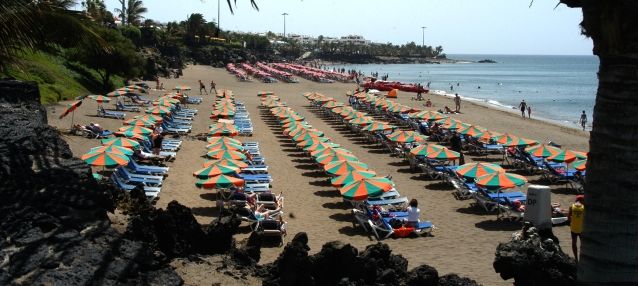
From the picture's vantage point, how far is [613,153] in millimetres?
2826

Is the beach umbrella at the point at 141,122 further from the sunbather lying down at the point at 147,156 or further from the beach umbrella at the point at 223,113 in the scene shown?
the beach umbrella at the point at 223,113

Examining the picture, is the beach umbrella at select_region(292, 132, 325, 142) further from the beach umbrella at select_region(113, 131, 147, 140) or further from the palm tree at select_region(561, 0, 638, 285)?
the palm tree at select_region(561, 0, 638, 285)

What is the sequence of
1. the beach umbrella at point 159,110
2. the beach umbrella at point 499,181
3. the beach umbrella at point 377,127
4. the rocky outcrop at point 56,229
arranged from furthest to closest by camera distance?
the beach umbrella at point 159,110 < the beach umbrella at point 377,127 < the beach umbrella at point 499,181 < the rocky outcrop at point 56,229

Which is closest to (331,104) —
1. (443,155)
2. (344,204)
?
(443,155)

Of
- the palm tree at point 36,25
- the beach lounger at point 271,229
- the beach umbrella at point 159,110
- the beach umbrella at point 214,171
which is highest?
the palm tree at point 36,25

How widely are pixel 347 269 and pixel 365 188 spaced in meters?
5.95

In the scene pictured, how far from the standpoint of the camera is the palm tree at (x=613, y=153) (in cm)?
276

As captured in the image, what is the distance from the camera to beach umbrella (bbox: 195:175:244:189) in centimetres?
1333

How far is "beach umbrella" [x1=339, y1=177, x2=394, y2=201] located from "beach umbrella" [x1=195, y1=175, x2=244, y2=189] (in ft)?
7.71

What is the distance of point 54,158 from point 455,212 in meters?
9.07

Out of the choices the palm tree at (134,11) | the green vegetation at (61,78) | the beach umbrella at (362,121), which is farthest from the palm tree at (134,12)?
the beach umbrella at (362,121)

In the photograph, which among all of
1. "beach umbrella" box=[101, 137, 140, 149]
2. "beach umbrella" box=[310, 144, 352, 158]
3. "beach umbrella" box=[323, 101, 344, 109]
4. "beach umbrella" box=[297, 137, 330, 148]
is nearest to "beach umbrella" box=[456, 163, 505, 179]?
"beach umbrella" box=[310, 144, 352, 158]

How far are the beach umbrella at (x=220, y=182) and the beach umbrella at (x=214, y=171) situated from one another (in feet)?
0.71

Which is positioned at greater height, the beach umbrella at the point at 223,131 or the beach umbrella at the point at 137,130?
the beach umbrella at the point at 137,130
